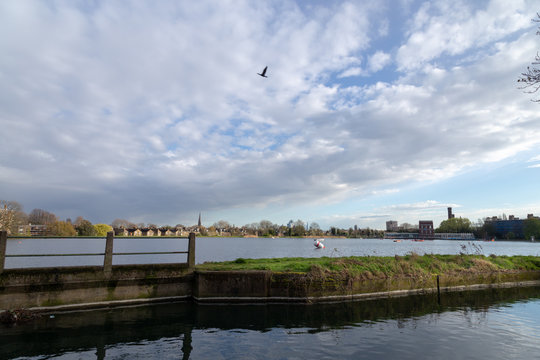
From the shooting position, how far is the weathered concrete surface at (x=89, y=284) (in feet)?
38.9

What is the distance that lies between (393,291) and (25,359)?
1651cm

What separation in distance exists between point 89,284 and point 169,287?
11.2 feet

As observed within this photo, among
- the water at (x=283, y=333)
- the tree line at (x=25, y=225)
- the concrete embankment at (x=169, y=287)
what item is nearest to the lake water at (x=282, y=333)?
the water at (x=283, y=333)

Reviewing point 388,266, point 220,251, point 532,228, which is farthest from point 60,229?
point 532,228

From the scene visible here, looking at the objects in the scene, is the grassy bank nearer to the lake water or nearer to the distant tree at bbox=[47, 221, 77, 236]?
the lake water

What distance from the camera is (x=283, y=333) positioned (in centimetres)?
1067

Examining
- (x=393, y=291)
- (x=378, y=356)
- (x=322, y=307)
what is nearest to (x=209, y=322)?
(x=322, y=307)

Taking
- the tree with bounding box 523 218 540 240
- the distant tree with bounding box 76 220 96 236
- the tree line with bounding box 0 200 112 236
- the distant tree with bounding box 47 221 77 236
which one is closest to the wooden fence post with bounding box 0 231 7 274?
the tree line with bounding box 0 200 112 236

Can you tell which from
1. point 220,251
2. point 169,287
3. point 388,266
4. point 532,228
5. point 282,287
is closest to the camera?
point 169,287

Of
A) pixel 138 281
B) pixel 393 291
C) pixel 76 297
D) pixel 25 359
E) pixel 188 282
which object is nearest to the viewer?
pixel 25 359

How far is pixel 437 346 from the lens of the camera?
9.57m

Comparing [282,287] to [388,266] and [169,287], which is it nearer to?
[169,287]

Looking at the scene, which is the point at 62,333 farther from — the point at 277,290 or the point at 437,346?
the point at 437,346

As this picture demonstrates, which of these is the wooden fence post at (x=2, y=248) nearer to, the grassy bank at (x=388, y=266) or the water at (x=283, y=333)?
the water at (x=283, y=333)
